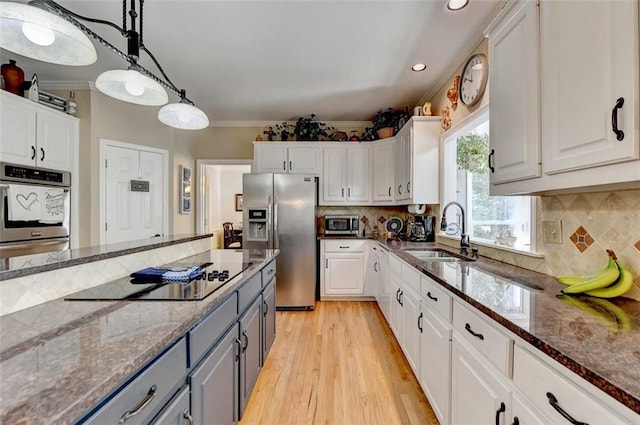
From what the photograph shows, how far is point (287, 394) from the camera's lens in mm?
2012

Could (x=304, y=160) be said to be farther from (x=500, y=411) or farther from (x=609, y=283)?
(x=500, y=411)

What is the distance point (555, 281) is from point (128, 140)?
4.28m

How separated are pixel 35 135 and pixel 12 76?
0.52 meters

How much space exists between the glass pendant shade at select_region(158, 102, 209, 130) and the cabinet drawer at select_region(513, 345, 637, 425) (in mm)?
2146

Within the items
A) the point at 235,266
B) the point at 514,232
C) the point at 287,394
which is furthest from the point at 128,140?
the point at 514,232

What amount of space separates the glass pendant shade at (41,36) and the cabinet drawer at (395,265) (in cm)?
240

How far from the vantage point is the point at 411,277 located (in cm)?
214

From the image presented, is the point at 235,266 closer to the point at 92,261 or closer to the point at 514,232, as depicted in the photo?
the point at 92,261

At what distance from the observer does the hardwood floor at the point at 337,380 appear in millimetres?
1801

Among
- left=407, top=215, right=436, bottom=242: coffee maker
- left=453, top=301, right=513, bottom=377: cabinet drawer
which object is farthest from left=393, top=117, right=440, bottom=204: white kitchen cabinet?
left=453, top=301, right=513, bottom=377: cabinet drawer

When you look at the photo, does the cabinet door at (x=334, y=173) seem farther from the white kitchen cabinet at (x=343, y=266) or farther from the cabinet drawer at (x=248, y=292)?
the cabinet drawer at (x=248, y=292)

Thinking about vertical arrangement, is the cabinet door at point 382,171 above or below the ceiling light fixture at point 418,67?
below

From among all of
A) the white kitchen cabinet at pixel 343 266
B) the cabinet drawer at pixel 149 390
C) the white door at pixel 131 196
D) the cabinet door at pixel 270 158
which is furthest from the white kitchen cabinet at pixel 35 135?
the white kitchen cabinet at pixel 343 266

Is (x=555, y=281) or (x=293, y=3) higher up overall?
(x=293, y=3)
